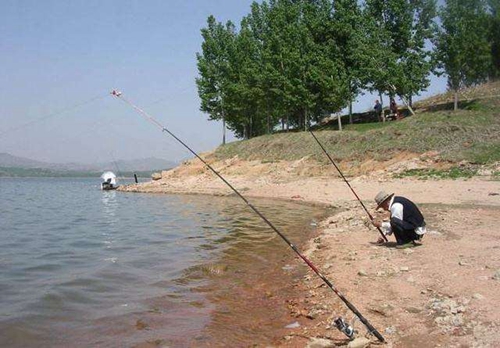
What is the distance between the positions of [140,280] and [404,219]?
19.2 feet

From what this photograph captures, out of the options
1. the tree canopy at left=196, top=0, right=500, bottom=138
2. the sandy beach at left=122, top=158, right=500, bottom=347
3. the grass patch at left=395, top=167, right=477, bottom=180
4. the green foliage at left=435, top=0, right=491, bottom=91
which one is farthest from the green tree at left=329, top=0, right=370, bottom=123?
the sandy beach at left=122, top=158, right=500, bottom=347

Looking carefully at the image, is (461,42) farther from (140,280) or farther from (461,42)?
(140,280)

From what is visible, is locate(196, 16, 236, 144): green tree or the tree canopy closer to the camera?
the tree canopy

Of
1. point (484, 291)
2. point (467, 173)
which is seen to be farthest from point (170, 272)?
point (467, 173)

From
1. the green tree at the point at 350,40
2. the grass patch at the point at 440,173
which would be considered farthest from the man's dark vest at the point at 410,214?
the green tree at the point at 350,40

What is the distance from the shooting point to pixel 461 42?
34.2 meters

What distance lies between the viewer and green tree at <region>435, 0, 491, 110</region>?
34344 mm

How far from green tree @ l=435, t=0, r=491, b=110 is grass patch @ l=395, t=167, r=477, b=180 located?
11880mm

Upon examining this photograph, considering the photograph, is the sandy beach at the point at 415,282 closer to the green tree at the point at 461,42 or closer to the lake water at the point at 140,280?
the lake water at the point at 140,280

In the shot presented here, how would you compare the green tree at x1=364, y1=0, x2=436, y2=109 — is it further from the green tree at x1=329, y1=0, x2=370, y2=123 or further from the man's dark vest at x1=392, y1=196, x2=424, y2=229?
the man's dark vest at x1=392, y1=196, x2=424, y2=229

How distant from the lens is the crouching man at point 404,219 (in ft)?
31.6

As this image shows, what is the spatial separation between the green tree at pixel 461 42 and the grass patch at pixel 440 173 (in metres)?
11.9

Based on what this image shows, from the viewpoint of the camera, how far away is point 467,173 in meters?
23.0

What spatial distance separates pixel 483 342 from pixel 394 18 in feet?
128
